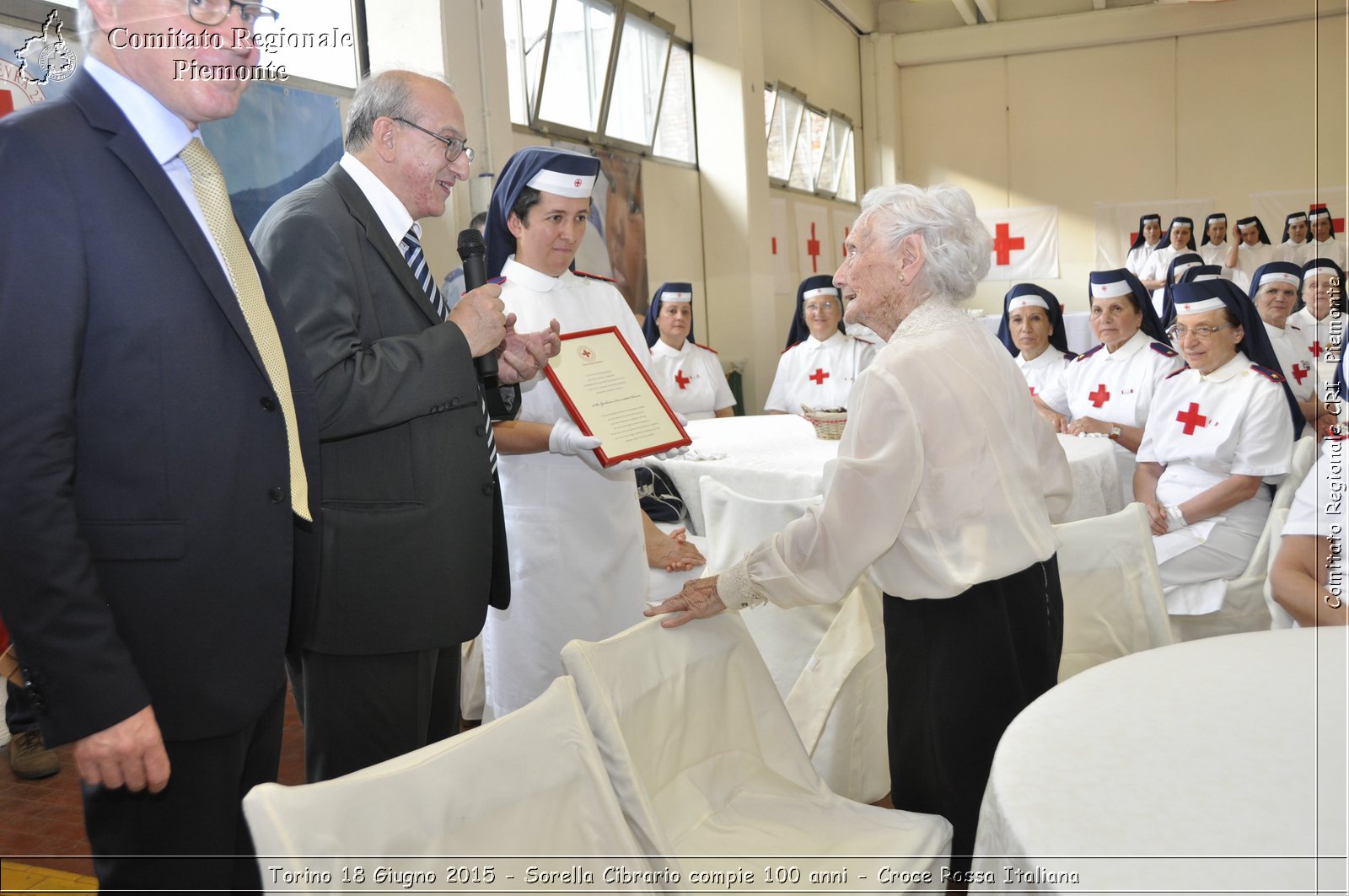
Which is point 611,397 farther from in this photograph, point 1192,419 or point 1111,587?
point 1192,419

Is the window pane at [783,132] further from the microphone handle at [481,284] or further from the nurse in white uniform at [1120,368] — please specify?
the microphone handle at [481,284]

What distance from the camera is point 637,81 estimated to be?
8.49 meters

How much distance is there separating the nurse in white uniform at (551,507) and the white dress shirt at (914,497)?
0.80 m

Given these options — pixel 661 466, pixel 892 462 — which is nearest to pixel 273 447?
pixel 892 462

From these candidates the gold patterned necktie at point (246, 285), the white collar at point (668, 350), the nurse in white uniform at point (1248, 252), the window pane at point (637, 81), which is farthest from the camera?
the nurse in white uniform at point (1248, 252)

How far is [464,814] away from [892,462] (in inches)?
35.1

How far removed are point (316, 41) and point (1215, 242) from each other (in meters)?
11.0

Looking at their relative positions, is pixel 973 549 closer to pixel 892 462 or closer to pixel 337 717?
pixel 892 462

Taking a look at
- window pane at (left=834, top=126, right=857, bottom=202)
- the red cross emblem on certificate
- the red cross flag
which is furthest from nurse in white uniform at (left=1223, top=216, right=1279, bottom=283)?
the red cross emblem on certificate

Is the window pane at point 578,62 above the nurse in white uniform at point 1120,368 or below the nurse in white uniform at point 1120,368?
above

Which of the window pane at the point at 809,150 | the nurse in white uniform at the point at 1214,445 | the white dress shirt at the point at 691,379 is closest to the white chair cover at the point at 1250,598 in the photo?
the nurse in white uniform at the point at 1214,445

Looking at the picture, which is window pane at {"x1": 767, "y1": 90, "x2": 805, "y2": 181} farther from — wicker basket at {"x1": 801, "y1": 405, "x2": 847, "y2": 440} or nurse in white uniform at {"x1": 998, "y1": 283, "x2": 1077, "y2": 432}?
wicker basket at {"x1": 801, "y1": 405, "x2": 847, "y2": 440}

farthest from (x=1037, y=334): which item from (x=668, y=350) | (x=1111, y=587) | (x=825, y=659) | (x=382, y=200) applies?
(x=382, y=200)

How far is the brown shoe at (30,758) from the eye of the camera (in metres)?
3.23
